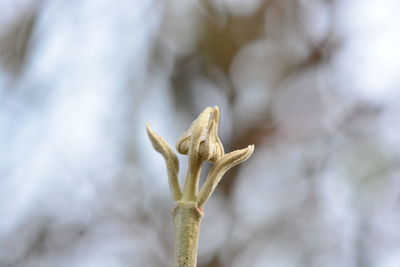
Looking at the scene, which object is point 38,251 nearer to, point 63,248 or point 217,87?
point 63,248

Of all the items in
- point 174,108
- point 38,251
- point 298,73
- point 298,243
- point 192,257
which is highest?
point 298,73

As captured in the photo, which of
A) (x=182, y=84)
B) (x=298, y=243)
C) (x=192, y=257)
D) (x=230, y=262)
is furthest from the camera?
(x=182, y=84)

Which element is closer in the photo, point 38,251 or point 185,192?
point 185,192

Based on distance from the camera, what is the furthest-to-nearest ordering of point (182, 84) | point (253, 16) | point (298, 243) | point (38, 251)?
point (253, 16) → point (182, 84) → point (298, 243) → point (38, 251)

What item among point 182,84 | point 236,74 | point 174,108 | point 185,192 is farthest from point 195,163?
point 236,74

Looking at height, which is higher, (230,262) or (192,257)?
(230,262)
